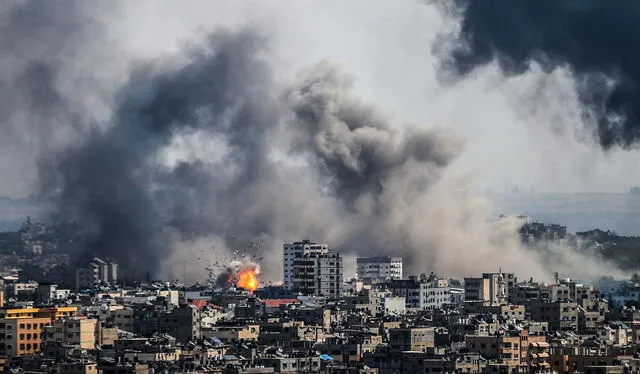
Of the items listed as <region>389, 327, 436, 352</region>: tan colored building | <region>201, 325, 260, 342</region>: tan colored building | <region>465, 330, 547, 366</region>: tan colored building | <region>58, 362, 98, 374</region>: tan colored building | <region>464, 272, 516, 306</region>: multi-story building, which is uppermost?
<region>464, 272, 516, 306</region>: multi-story building

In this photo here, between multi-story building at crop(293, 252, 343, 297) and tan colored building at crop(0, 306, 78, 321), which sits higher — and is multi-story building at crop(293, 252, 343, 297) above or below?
above

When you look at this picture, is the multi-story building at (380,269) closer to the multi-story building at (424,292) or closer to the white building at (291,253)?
the white building at (291,253)

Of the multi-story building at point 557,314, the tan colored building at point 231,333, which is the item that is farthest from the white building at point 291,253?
the tan colored building at point 231,333

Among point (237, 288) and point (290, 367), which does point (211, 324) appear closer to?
point (290, 367)

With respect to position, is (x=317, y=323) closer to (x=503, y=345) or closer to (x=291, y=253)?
(x=503, y=345)

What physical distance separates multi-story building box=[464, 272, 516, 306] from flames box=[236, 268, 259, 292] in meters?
13.6

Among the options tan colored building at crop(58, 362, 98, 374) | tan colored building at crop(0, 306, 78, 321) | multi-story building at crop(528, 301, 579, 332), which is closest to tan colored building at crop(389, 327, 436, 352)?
multi-story building at crop(528, 301, 579, 332)

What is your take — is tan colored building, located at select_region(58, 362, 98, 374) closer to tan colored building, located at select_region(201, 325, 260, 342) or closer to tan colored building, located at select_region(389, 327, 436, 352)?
tan colored building, located at select_region(389, 327, 436, 352)

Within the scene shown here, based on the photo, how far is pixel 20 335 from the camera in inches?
2768

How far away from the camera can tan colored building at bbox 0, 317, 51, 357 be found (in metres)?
69.4

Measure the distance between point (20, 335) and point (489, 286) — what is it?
95.8 ft

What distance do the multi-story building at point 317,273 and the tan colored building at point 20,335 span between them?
34162 millimetres

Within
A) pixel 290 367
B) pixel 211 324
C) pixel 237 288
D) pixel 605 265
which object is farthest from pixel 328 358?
pixel 237 288

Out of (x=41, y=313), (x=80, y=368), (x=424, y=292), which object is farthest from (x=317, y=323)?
(x=80, y=368)
